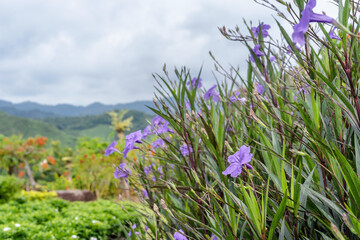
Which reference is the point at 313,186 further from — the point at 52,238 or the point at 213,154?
the point at 52,238

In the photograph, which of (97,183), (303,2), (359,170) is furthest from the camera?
(97,183)

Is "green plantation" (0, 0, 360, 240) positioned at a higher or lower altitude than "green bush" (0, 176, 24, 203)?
higher

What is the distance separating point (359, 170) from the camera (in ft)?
2.51

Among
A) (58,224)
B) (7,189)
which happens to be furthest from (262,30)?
(7,189)

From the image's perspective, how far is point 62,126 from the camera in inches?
4222

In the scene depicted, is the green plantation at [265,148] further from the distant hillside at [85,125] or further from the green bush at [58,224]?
the distant hillside at [85,125]

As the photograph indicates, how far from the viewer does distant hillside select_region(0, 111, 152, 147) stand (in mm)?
65500

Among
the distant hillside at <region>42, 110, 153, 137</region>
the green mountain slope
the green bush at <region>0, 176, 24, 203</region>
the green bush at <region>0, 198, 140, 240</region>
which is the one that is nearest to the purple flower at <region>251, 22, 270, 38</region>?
the green bush at <region>0, 198, 140, 240</region>

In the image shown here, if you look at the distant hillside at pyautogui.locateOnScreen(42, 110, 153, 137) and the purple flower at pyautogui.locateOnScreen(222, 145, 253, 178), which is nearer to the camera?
the purple flower at pyautogui.locateOnScreen(222, 145, 253, 178)

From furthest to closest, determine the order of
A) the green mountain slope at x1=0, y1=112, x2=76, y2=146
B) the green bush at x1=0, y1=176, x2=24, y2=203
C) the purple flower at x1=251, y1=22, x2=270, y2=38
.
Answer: the green mountain slope at x1=0, y1=112, x2=76, y2=146, the green bush at x1=0, y1=176, x2=24, y2=203, the purple flower at x1=251, y1=22, x2=270, y2=38

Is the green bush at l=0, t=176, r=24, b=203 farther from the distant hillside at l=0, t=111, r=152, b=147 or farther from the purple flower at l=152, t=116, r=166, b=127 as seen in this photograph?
the distant hillside at l=0, t=111, r=152, b=147

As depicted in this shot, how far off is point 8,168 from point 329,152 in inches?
656

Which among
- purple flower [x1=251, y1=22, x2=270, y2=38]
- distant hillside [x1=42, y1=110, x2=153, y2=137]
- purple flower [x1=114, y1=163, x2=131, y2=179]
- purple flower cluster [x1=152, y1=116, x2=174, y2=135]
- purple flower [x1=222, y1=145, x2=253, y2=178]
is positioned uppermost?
purple flower [x1=251, y1=22, x2=270, y2=38]

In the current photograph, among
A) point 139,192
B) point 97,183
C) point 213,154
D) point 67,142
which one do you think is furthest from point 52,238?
point 67,142
